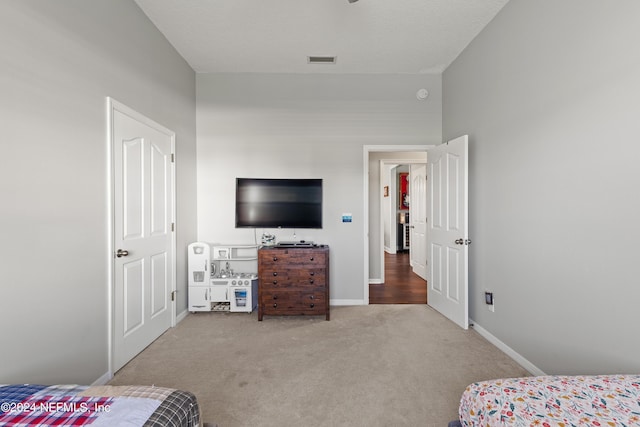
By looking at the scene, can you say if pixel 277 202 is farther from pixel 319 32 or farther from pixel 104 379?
pixel 104 379

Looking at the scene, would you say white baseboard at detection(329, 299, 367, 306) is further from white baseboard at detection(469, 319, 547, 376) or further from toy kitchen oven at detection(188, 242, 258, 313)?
white baseboard at detection(469, 319, 547, 376)

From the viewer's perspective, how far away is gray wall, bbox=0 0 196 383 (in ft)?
5.01

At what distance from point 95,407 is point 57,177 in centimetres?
142

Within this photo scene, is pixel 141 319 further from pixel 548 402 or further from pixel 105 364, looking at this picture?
pixel 548 402

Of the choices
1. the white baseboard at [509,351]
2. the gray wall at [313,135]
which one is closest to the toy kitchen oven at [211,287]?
the gray wall at [313,135]

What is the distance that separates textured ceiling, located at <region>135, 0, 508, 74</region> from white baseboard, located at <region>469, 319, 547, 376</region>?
301cm

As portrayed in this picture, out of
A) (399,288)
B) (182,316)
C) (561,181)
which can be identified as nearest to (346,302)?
(399,288)

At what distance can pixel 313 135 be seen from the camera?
12.8 feet

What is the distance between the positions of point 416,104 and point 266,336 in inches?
133

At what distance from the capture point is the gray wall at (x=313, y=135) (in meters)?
3.88

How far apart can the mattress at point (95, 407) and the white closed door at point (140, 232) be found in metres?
1.30

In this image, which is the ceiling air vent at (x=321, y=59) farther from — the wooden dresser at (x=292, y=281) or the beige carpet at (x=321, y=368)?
the beige carpet at (x=321, y=368)

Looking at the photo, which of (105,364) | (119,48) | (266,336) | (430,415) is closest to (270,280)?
(266,336)

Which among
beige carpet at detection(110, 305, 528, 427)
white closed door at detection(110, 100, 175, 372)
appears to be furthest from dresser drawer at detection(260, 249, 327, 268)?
white closed door at detection(110, 100, 175, 372)
